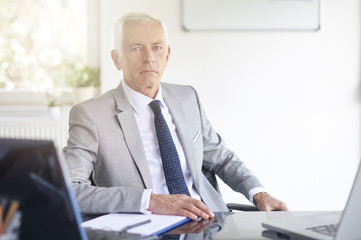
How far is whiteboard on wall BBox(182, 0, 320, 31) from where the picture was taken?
3430 mm

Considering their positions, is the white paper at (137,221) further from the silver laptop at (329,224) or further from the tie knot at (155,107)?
the tie knot at (155,107)

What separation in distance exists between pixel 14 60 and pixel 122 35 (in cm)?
234

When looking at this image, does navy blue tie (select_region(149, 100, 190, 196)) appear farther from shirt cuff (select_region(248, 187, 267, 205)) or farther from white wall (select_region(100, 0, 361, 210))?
white wall (select_region(100, 0, 361, 210))

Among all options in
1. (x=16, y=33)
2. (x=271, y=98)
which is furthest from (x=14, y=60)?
(x=271, y=98)

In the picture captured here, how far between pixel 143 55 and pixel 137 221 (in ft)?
2.88

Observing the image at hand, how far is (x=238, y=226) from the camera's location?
1348 millimetres

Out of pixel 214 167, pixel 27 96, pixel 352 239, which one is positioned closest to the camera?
pixel 352 239

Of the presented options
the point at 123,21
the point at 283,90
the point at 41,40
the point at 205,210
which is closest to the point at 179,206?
the point at 205,210

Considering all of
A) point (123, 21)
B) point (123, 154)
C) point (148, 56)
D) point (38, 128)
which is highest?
Result: point (123, 21)

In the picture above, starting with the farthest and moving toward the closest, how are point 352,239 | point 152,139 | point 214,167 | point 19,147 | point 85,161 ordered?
point 214,167 < point 152,139 < point 85,161 < point 352,239 < point 19,147

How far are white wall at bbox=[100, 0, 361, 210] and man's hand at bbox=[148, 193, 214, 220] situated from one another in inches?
81.2

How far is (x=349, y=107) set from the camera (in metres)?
3.56

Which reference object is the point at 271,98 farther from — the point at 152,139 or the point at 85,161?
the point at 85,161

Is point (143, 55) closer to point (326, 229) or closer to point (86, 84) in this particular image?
point (326, 229)
